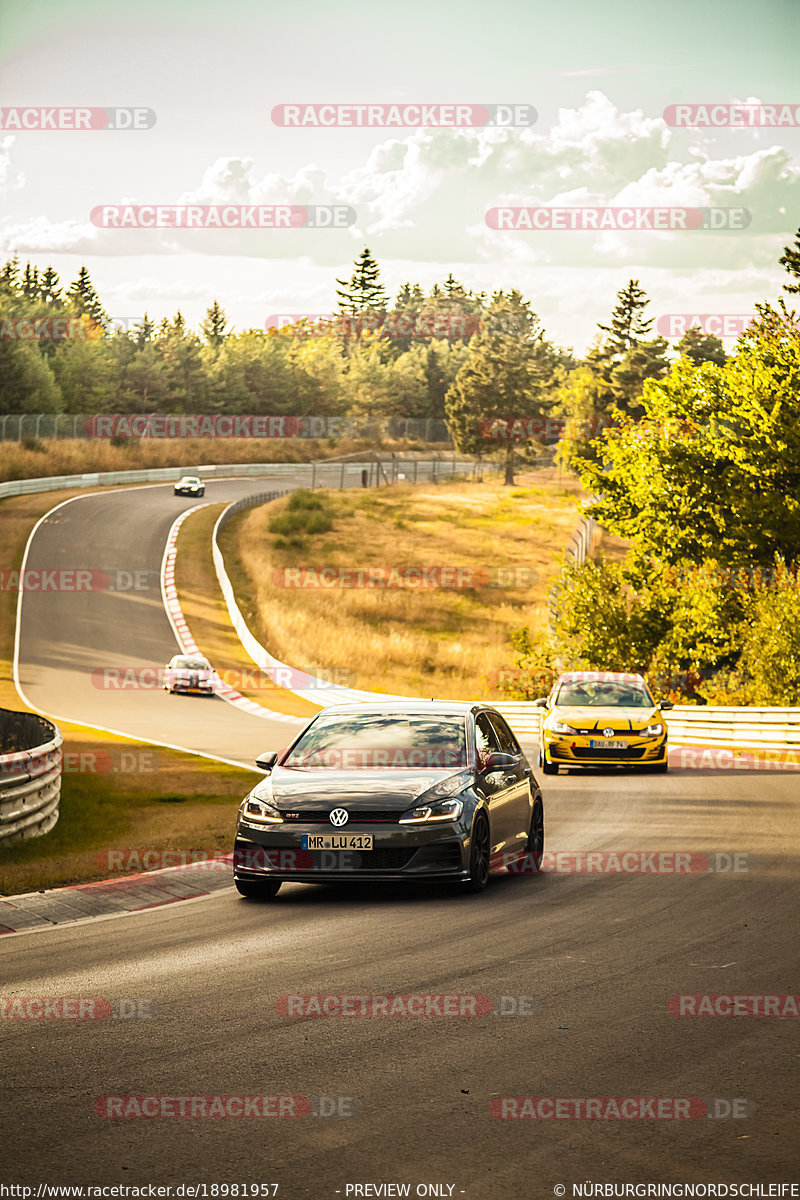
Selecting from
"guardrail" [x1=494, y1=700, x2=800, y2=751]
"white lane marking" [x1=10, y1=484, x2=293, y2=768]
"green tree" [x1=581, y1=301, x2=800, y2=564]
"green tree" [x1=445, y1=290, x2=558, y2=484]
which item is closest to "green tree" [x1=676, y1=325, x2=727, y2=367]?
"green tree" [x1=445, y1=290, x2=558, y2=484]

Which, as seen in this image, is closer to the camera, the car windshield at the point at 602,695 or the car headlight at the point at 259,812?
the car headlight at the point at 259,812

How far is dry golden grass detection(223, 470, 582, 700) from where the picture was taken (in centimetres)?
4822

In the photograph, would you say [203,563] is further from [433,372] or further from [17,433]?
[433,372]

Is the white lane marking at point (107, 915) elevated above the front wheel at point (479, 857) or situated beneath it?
situated beneath

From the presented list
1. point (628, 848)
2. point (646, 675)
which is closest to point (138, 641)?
point (646, 675)

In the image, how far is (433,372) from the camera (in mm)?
154500

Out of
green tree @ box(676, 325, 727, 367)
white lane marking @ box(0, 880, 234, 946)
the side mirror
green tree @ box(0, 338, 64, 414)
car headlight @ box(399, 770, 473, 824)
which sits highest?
green tree @ box(676, 325, 727, 367)

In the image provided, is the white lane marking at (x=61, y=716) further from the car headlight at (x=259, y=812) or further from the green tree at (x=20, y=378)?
the green tree at (x=20, y=378)

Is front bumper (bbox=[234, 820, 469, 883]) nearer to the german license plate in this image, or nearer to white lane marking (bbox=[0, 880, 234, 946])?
the german license plate

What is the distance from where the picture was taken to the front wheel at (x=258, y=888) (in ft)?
35.3

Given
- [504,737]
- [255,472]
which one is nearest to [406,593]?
[255,472]

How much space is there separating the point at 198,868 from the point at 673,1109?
7.46 m

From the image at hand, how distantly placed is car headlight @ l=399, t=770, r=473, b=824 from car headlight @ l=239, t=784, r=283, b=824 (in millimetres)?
984

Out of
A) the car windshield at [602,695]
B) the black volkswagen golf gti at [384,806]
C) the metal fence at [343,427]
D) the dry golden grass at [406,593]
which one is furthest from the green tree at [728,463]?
the metal fence at [343,427]
